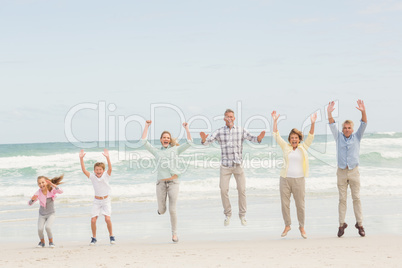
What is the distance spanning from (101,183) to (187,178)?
13025 millimetres

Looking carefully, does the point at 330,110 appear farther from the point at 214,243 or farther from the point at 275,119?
the point at 214,243

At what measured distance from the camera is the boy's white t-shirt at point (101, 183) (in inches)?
318

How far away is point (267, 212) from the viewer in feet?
37.7

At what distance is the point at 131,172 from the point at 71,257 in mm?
17059

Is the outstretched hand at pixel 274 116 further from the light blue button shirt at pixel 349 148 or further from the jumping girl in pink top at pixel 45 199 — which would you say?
the jumping girl in pink top at pixel 45 199

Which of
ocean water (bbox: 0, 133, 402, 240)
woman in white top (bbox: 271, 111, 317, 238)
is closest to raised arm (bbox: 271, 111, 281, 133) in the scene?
woman in white top (bbox: 271, 111, 317, 238)

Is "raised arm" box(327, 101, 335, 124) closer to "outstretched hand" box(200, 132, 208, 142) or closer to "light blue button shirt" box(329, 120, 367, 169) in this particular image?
"light blue button shirt" box(329, 120, 367, 169)

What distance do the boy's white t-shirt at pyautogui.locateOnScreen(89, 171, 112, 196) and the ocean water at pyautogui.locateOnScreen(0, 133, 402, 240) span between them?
409cm

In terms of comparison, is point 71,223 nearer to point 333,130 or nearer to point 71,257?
point 71,257

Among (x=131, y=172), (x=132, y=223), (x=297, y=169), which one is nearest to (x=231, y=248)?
(x=297, y=169)

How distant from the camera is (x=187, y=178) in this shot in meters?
21.0

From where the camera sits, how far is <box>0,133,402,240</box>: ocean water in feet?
48.5

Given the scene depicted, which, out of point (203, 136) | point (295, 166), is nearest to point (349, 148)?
point (295, 166)

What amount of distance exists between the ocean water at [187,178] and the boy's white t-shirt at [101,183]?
13.4ft
